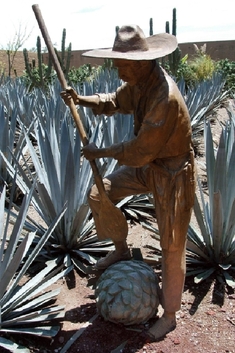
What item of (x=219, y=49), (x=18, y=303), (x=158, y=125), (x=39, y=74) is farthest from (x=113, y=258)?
(x=219, y=49)

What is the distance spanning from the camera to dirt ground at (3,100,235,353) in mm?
2008


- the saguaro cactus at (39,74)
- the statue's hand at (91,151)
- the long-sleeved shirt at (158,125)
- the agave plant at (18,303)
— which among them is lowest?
the saguaro cactus at (39,74)

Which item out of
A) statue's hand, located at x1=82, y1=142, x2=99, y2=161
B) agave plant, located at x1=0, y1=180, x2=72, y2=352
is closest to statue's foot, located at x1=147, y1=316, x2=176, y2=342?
agave plant, located at x1=0, y1=180, x2=72, y2=352

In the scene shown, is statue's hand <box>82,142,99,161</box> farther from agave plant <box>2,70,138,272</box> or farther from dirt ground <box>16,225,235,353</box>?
dirt ground <box>16,225,235,353</box>

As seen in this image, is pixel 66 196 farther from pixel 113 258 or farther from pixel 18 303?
pixel 18 303

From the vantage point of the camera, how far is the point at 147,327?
6.95ft

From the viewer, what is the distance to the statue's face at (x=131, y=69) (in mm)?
1665

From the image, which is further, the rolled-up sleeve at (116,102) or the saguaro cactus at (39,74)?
the saguaro cactus at (39,74)

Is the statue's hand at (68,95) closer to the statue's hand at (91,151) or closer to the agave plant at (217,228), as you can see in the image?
the statue's hand at (91,151)

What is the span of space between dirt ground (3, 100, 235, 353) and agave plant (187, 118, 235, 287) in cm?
→ 13

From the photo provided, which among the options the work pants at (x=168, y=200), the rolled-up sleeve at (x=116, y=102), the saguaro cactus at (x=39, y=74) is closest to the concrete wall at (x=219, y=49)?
the saguaro cactus at (x=39, y=74)

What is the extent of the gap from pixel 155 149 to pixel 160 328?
36.7 inches

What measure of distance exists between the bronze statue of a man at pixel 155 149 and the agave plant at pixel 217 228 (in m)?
0.55

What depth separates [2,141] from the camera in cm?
391
